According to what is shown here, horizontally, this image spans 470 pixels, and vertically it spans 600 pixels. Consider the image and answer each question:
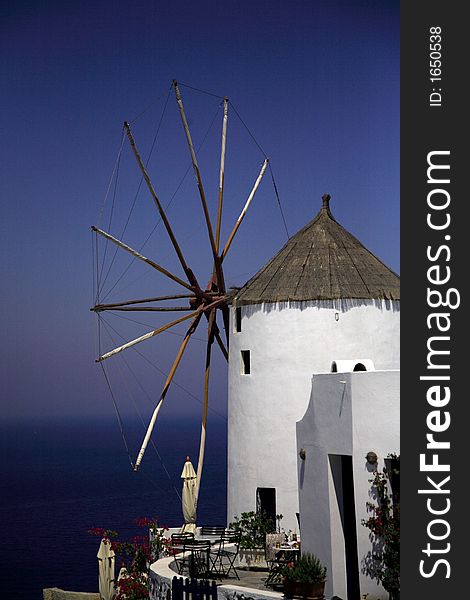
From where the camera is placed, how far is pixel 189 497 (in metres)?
24.0

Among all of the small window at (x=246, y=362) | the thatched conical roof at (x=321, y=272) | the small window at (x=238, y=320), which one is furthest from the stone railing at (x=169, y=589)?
the thatched conical roof at (x=321, y=272)

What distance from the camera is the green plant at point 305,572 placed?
14938 millimetres

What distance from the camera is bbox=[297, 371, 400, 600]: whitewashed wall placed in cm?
1514

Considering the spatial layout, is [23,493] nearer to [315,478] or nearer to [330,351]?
[330,351]

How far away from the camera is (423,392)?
10867 millimetres

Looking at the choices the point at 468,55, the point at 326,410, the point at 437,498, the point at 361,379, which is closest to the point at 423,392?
the point at 437,498

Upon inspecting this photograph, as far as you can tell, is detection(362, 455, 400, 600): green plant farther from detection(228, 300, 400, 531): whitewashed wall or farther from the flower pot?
A: detection(228, 300, 400, 531): whitewashed wall

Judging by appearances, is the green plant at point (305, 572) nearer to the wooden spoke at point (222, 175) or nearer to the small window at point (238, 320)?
the small window at point (238, 320)

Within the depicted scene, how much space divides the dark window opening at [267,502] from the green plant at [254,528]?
0.64m

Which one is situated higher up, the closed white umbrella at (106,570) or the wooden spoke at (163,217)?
the wooden spoke at (163,217)

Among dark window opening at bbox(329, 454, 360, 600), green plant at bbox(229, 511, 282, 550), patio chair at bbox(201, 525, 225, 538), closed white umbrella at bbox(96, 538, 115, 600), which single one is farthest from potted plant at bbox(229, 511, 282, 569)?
dark window opening at bbox(329, 454, 360, 600)

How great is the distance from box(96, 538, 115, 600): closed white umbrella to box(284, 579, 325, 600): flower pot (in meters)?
8.06

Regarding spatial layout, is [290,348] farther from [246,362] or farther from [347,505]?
[347,505]

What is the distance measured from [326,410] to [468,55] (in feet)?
22.9
